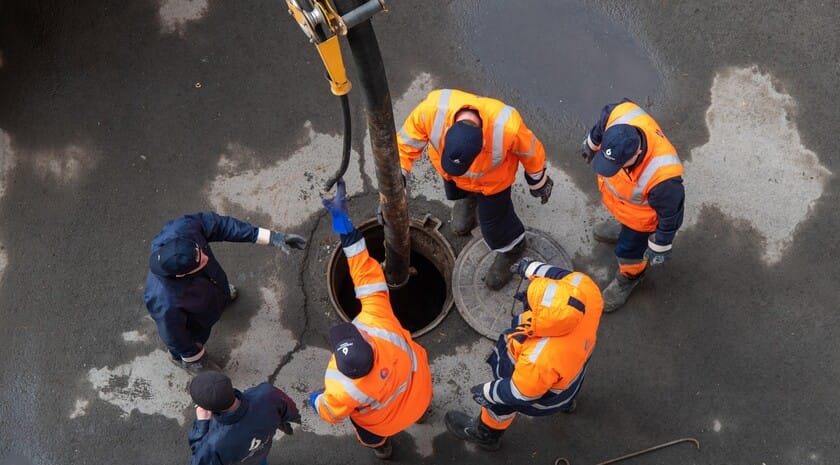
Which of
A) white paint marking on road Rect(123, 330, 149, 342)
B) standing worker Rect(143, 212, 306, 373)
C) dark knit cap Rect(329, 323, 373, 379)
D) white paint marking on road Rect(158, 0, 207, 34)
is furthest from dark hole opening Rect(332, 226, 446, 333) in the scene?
white paint marking on road Rect(158, 0, 207, 34)

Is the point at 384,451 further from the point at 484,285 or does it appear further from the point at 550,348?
the point at 550,348

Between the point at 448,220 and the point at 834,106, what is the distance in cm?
347

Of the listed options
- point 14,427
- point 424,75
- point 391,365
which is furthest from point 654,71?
point 14,427

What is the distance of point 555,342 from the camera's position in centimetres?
353

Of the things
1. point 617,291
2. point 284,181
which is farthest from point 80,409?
point 617,291

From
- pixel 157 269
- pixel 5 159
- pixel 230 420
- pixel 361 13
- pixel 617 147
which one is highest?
pixel 361 13

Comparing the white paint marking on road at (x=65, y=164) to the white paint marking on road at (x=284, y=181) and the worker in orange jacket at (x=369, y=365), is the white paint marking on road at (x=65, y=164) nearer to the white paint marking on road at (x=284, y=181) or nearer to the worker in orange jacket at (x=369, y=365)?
the white paint marking on road at (x=284, y=181)

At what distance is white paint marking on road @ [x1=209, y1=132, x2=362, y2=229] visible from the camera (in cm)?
529

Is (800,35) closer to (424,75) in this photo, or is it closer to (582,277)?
(424,75)

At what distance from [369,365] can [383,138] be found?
120cm

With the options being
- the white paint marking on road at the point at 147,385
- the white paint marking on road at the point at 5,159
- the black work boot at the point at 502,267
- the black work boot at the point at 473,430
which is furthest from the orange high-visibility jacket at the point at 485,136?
the white paint marking on road at the point at 5,159

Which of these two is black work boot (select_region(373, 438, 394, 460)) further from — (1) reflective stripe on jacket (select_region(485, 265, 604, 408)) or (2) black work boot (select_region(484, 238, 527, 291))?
(2) black work boot (select_region(484, 238, 527, 291))

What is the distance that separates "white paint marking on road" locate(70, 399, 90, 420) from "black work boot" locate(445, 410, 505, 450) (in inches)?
110

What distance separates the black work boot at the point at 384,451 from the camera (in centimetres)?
448
